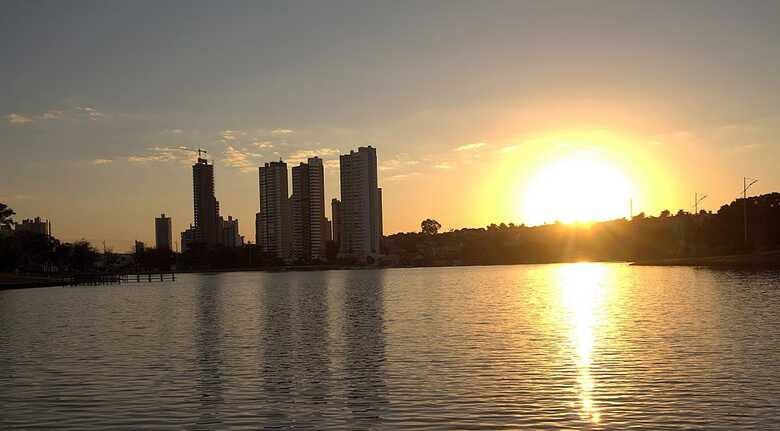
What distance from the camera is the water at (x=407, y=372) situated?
2386 centimetres

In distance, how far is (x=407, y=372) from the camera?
3247 centimetres

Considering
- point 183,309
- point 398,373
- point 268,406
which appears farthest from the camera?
point 183,309

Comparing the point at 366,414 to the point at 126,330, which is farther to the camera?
the point at 126,330

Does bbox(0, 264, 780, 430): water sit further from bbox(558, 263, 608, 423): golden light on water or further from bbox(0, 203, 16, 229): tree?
bbox(0, 203, 16, 229): tree

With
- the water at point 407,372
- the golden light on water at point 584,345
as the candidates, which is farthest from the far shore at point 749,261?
the water at point 407,372

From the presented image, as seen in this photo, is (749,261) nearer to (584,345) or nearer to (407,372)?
(584,345)

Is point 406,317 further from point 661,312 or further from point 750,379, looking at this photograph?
point 750,379

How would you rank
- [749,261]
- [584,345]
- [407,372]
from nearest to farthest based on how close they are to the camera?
[407,372], [584,345], [749,261]

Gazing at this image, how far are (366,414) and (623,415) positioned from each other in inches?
318

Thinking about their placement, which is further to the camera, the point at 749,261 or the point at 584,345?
the point at 749,261

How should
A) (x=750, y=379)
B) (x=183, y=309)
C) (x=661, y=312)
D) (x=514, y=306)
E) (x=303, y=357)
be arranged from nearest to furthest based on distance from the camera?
(x=750, y=379)
(x=303, y=357)
(x=661, y=312)
(x=514, y=306)
(x=183, y=309)

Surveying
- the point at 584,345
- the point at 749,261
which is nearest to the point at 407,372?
the point at 584,345

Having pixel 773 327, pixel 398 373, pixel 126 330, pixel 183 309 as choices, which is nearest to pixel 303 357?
pixel 398 373

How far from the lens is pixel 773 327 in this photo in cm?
4534
